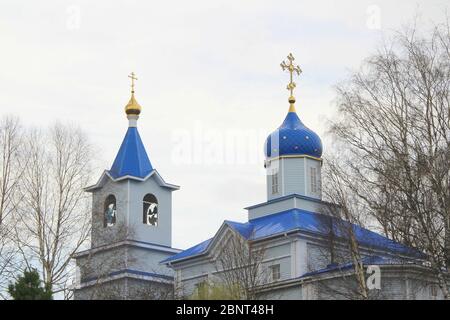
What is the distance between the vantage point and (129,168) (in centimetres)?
4375

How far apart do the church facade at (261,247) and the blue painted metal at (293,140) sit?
0.04 m

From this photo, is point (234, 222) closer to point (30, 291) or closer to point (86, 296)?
point (86, 296)

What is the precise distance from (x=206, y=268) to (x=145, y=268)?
4.51 meters

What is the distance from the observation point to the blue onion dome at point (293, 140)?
40219mm

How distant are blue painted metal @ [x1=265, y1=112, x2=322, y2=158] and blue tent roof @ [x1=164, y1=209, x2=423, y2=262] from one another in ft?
9.05

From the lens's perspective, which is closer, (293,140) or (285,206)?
(285,206)

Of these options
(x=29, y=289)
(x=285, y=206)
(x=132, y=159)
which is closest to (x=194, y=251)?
(x=285, y=206)

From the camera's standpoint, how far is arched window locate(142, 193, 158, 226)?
4403 centimetres

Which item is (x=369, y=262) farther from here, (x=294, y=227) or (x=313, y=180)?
(x=313, y=180)

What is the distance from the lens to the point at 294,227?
35.8m

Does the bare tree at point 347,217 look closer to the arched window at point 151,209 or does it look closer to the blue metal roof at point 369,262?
the blue metal roof at point 369,262

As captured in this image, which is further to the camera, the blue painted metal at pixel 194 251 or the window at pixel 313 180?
the window at pixel 313 180

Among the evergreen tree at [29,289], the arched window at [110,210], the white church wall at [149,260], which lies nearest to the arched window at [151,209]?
the arched window at [110,210]

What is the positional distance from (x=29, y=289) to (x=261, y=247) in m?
14.5
